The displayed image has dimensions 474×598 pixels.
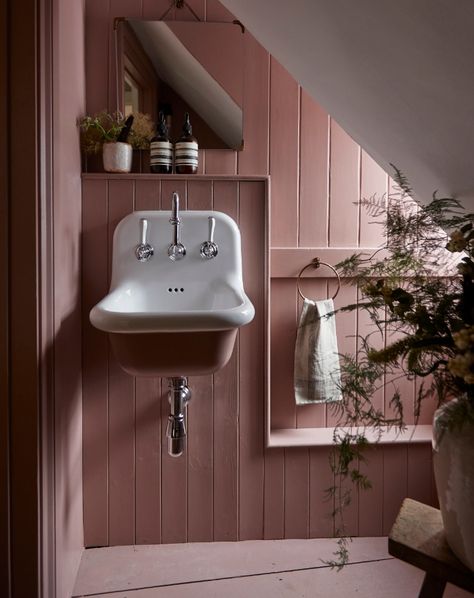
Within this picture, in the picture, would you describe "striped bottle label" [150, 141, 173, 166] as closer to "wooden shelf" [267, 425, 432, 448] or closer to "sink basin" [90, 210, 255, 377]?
"sink basin" [90, 210, 255, 377]

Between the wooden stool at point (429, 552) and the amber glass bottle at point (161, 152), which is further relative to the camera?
the amber glass bottle at point (161, 152)

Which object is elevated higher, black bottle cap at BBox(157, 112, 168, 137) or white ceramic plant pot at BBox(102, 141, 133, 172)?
black bottle cap at BBox(157, 112, 168, 137)

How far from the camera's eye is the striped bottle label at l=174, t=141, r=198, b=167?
6.43 feet

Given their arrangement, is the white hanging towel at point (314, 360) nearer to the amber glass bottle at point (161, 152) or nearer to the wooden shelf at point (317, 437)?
the wooden shelf at point (317, 437)

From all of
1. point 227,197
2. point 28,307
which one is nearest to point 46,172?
point 28,307

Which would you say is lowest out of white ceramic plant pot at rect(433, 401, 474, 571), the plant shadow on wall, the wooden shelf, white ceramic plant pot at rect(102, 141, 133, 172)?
the wooden shelf

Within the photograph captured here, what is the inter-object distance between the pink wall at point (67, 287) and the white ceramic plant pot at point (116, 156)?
0.09 metres

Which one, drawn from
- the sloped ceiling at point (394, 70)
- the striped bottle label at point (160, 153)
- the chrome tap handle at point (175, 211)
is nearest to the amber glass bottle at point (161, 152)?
the striped bottle label at point (160, 153)

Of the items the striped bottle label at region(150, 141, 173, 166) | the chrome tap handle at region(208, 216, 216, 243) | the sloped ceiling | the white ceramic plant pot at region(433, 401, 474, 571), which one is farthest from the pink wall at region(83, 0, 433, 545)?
the white ceramic plant pot at region(433, 401, 474, 571)

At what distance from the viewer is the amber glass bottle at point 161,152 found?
1.94 metres

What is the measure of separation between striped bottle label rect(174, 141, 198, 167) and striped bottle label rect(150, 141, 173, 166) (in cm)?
3

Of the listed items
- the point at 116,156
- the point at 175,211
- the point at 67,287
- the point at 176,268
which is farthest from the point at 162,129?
the point at 67,287

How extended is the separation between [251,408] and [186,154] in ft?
3.00

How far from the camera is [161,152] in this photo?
1.94 meters
